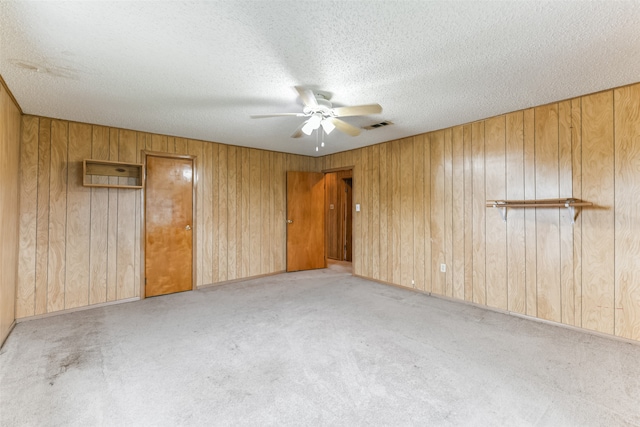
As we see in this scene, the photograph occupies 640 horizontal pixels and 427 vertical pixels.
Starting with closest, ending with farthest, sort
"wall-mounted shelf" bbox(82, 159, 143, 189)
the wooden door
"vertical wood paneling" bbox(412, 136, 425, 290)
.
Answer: "wall-mounted shelf" bbox(82, 159, 143, 189), "vertical wood paneling" bbox(412, 136, 425, 290), the wooden door

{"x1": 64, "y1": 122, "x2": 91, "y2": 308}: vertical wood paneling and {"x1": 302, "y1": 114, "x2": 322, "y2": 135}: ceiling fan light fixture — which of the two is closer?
{"x1": 302, "y1": 114, "x2": 322, "y2": 135}: ceiling fan light fixture

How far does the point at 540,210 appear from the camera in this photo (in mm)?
3070

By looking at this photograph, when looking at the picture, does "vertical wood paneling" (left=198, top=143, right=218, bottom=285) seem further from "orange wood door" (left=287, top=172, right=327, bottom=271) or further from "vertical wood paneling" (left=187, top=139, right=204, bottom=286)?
"orange wood door" (left=287, top=172, right=327, bottom=271)

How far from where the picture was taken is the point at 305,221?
18.6 feet

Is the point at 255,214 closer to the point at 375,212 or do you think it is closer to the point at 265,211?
the point at 265,211

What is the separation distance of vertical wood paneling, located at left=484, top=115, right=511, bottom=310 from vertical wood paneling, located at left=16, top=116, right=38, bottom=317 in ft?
17.6

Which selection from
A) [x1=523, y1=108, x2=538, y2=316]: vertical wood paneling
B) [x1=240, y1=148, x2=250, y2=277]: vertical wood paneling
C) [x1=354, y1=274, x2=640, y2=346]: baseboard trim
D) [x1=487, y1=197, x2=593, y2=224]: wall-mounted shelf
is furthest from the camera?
[x1=240, y1=148, x2=250, y2=277]: vertical wood paneling

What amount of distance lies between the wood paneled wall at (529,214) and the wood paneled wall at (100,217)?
2548 millimetres

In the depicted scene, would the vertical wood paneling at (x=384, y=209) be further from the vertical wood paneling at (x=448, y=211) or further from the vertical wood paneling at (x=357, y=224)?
the vertical wood paneling at (x=448, y=211)

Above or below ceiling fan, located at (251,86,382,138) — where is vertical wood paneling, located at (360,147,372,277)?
below

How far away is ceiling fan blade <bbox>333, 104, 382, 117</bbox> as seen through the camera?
234 centimetres

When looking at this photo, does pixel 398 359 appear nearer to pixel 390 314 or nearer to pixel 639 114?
pixel 390 314

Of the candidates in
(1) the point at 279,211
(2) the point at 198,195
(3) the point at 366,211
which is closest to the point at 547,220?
(3) the point at 366,211

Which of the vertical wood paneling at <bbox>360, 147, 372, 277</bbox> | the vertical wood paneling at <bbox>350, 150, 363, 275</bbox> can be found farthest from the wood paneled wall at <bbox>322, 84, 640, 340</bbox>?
the vertical wood paneling at <bbox>350, 150, 363, 275</bbox>
